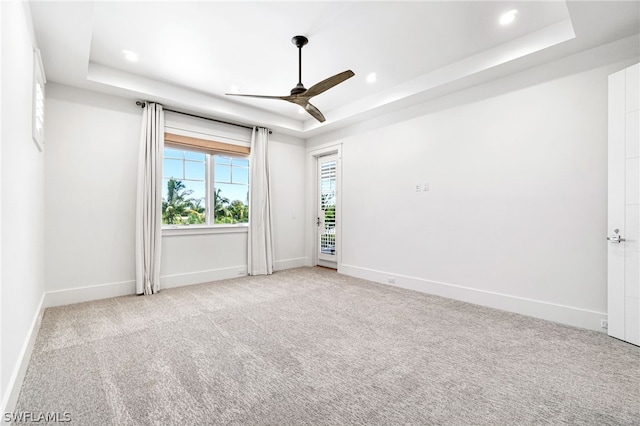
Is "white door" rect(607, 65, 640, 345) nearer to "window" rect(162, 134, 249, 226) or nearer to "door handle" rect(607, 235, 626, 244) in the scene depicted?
"door handle" rect(607, 235, 626, 244)

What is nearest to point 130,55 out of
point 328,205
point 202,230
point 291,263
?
point 202,230

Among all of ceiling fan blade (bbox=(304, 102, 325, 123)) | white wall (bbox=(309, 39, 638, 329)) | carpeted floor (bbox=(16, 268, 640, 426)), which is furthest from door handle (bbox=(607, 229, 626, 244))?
ceiling fan blade (bbox=(304, 102, 325, 123))

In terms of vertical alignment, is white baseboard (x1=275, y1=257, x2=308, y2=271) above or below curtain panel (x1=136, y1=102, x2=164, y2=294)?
below

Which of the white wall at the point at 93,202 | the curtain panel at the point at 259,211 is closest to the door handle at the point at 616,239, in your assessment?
the curtain panel at the point at 259,211

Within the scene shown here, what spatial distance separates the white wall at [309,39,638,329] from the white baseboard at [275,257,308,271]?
1718 millimetres

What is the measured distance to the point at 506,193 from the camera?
341 cm

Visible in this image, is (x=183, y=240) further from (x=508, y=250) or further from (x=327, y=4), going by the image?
(x=508, y=250)

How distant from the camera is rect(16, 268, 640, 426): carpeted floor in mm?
1646

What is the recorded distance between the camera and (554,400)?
1747 mm

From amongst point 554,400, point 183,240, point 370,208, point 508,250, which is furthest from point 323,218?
point 554,400

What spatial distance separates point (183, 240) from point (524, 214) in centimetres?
467

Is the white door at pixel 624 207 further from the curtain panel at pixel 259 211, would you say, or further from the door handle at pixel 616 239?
the curtain panel at pixel 259 211
